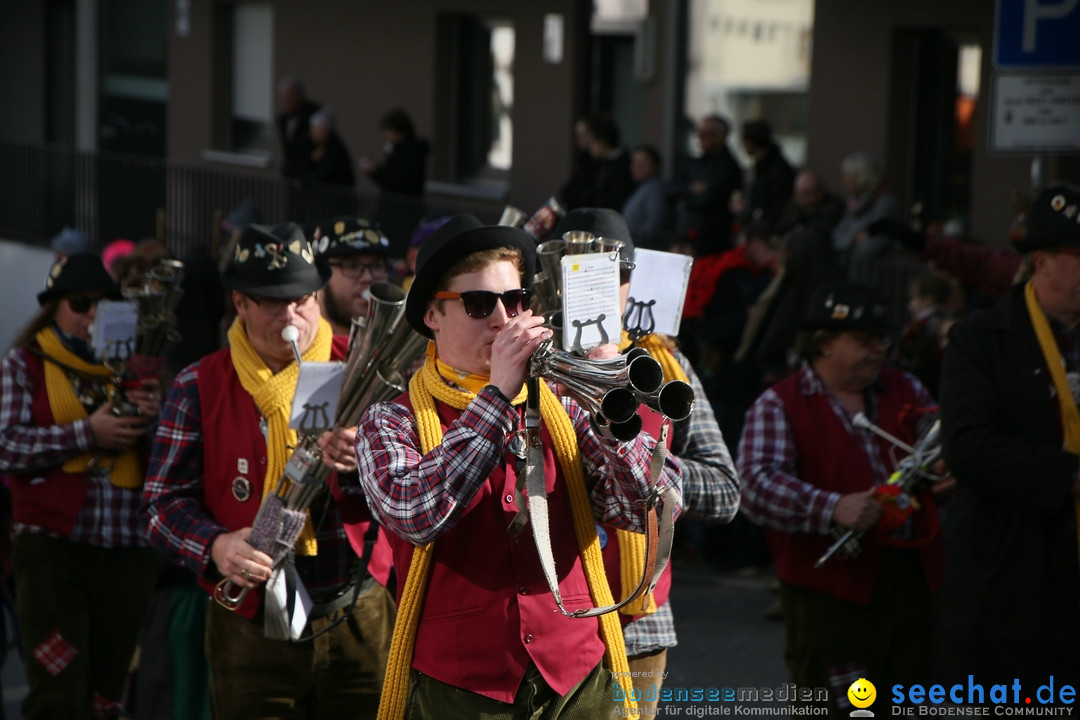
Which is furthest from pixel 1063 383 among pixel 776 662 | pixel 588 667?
pixel 776 662

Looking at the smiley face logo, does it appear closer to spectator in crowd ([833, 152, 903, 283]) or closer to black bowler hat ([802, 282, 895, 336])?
black bowler hat ([802, 282, 895, 336])

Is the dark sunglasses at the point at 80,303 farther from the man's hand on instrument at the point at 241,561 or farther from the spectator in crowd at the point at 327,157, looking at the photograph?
the spectator in crowd at the point at 327,157

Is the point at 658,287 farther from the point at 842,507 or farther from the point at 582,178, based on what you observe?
the point at 582,178

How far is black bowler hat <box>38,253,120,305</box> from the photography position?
241 inches

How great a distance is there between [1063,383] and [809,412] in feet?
3.00

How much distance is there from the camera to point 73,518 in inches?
228

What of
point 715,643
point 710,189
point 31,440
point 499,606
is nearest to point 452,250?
point 499,606


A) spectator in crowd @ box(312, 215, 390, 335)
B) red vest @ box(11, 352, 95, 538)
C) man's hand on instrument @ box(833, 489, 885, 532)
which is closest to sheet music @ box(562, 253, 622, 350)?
man's hand on instrument @ box(833, 489, 885, 532)

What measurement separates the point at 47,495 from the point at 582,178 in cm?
751

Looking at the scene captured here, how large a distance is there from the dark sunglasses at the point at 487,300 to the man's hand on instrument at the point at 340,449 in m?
0.92

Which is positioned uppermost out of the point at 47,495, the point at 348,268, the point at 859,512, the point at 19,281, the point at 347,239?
the point at 347,239

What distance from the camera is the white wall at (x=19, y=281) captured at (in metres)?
16.0

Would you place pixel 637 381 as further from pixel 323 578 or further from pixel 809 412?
pixel 809 412

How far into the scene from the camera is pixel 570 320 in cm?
313
